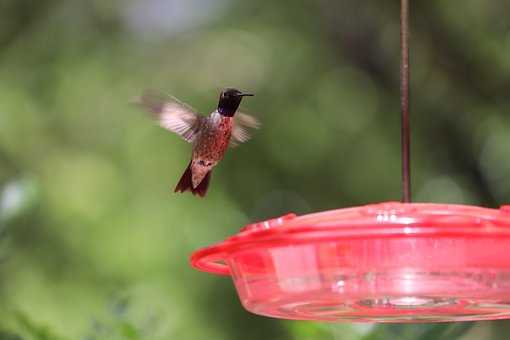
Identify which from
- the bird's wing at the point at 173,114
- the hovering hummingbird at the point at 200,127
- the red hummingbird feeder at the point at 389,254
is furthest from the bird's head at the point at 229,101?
the red hummingbird feeder at the point at 389,254

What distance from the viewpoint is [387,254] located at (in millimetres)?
2195

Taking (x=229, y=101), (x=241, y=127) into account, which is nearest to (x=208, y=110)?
(x=241, y=127)

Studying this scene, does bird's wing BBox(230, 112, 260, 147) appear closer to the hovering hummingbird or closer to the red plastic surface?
the hovering hummingbird

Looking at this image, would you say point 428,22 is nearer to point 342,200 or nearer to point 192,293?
point 342,200

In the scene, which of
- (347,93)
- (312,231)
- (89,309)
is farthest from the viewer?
(347,93)

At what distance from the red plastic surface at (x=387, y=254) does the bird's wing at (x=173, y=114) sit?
2.70 feet

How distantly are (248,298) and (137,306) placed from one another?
3104 mm

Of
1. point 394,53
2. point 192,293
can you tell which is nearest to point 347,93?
point 394,53

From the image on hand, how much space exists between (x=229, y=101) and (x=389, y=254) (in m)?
1.06

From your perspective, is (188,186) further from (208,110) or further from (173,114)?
(208,110)

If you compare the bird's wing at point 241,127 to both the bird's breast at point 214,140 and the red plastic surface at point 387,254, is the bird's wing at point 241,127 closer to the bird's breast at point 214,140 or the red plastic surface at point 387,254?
the bird's breast at point 214,140

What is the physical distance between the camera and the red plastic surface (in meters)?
2.12

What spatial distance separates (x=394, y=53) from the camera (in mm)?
6445

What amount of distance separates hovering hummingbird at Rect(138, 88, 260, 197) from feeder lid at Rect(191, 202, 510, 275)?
2.81 feet
